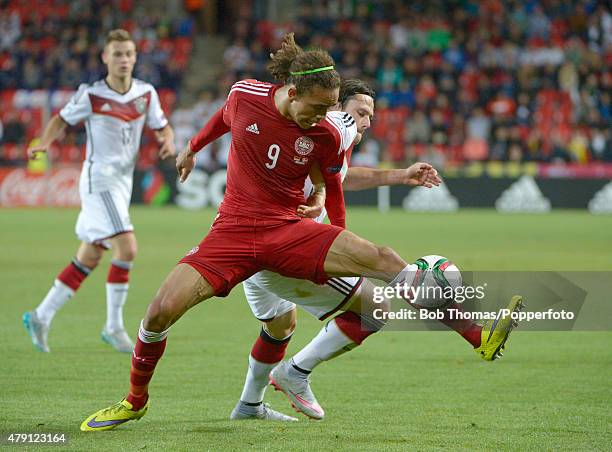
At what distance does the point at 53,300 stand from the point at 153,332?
342cm

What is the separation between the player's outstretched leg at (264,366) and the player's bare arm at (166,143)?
2.69 m

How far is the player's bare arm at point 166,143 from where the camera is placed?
8680 millimetres

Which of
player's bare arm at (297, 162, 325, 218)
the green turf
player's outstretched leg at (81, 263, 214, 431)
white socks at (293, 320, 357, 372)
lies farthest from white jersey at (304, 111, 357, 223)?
the green turf

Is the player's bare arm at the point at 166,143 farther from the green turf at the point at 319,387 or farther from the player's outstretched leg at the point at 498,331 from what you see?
the player's outstretched leg at the point at 498,331

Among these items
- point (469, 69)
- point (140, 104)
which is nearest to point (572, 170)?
point (469, 69)

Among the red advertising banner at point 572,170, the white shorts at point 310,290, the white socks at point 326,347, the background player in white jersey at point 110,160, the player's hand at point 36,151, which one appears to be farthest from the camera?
the red advertising banner at point 572,170

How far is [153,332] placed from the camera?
18.4ft

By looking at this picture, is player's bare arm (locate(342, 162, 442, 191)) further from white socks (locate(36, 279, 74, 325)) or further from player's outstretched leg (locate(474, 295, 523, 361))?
white socks (locate(36, 279, 74, 325))

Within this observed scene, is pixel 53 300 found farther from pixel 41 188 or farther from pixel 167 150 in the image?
pixel 41 188

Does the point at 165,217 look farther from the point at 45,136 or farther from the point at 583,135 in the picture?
the point at 45,136

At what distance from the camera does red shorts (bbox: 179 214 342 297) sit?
5539 mm

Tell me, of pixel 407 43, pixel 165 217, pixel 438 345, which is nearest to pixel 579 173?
pixel 407 43

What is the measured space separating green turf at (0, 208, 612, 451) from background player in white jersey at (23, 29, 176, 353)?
Result: 0.46m

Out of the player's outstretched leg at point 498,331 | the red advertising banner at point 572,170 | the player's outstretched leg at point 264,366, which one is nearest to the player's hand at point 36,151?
the player's outstretched leg at point 264,366
